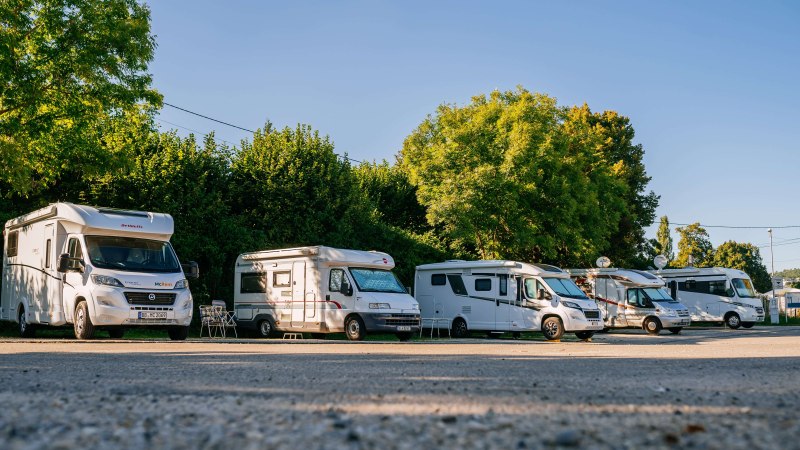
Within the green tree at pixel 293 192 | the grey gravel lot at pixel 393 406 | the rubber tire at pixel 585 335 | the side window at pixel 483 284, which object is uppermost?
the green tree at pixel 293 192

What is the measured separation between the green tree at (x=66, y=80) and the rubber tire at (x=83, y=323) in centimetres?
412

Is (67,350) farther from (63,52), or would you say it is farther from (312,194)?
(312,194)

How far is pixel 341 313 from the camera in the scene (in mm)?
19844

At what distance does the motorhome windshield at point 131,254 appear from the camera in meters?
16.4

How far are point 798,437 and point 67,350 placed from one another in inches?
445

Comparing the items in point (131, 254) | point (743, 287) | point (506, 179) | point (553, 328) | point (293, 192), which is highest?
point (506, 179)

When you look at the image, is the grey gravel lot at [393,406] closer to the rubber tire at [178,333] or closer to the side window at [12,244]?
the rubber tire at [178,333]

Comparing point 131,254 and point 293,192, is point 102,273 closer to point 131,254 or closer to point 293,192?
point 131,254

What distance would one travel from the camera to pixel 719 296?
3538 cm

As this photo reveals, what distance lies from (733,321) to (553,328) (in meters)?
16.7

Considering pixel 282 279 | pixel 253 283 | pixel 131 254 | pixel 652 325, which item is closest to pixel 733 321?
pixel 652 325

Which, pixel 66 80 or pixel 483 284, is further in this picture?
pixel 483 284

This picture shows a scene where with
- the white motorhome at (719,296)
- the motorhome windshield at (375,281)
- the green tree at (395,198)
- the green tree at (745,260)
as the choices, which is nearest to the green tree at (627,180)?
the white motorhome at (719,296)

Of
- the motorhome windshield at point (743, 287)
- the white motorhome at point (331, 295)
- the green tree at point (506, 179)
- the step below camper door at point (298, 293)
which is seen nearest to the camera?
the white motorhome at point (331, 295)
